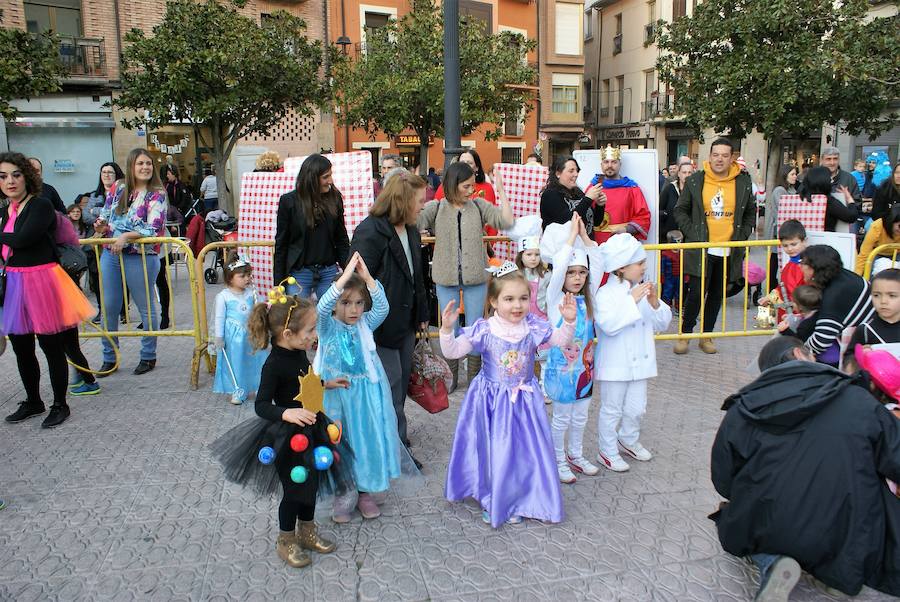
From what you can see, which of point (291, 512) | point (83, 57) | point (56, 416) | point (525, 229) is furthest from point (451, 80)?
point (83, 57)

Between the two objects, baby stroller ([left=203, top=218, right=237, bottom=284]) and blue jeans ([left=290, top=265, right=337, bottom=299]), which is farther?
baby stroller ([left=203, top=218, right=237, bottom=284])

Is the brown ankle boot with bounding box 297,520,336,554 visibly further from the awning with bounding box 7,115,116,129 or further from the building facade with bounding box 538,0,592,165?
the building facade with bounding box 538,0,592,165

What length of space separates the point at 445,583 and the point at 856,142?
22.9 meters

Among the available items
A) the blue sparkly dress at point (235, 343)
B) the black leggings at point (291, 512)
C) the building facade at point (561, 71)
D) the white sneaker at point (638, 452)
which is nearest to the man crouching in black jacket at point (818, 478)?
the white sneaker at point (638, 452)

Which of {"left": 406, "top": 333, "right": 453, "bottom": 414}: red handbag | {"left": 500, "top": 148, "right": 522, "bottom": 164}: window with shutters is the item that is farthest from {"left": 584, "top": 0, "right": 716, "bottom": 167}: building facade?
{"left": 406, "top": 333, "right": 453, "bottom": 414}: red handbag

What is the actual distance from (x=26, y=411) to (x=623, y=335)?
14.4 feet

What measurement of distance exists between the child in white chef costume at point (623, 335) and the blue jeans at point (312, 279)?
205 centimetres

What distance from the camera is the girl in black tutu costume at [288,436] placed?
3.19m

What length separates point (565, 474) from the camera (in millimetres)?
4250

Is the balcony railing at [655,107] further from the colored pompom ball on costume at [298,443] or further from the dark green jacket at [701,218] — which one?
the colored pompom ball on costume at [298,443]

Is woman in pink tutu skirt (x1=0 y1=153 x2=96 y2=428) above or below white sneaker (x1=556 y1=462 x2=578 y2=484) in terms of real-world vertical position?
above

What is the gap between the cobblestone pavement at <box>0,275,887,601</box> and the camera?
3.18 meters

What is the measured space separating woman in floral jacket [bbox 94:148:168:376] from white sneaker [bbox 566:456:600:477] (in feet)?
13.4

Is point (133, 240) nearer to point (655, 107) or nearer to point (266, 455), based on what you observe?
point (266, 455)
